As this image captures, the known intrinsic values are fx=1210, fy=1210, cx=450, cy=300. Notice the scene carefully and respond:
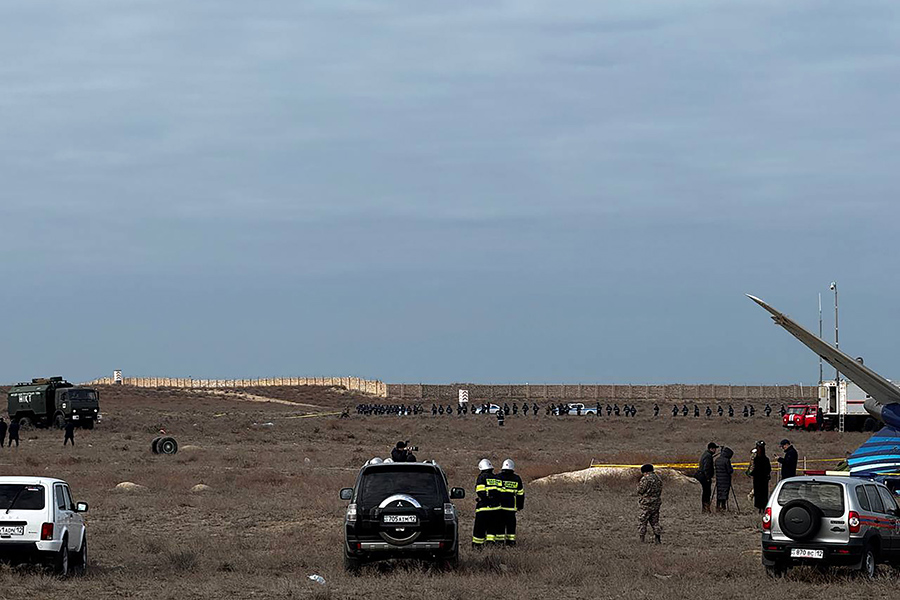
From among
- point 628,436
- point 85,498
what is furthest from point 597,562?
point 628,436

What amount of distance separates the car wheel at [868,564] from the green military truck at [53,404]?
57.2 meters

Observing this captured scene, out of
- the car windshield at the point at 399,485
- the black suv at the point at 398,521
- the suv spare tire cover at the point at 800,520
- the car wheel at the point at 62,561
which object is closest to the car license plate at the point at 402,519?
the black suv at the point at 398,521

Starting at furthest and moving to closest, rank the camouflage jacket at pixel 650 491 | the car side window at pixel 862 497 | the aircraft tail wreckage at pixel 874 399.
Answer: the aircraft tail wreckage at pixel 874 399
the camouflage jacket at pixel 650 491
the car side window at pixel 862 497

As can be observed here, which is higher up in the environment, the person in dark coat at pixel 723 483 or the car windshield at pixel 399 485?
the car windshield at pixel 399 485

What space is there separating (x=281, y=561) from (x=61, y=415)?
52.4m

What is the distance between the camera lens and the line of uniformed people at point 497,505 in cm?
2027

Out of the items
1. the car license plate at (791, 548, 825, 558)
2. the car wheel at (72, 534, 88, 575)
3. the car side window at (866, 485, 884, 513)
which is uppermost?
the car side window at (866, 485, 884, 513)

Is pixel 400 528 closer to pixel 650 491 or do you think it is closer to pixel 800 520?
pixel 800 520

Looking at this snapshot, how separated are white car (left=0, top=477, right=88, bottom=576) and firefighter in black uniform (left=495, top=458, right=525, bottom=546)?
700 centimetres

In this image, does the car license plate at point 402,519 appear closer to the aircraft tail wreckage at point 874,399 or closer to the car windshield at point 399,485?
the car windshield at point 399,485

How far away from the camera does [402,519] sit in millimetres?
17188

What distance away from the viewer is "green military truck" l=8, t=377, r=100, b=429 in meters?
68.1

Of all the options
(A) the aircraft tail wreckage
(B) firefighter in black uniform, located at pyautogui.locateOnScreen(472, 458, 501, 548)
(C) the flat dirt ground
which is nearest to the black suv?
(C) the flat dirt ground

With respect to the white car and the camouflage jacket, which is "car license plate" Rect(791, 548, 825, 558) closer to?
the camouflage jacket
